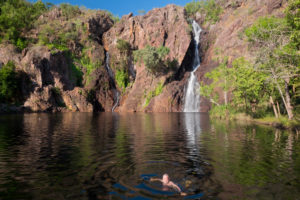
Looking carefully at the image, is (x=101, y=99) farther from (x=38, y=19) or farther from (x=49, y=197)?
(x=49, y=197)

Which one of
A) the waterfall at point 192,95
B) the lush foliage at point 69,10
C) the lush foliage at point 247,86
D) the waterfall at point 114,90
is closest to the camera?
the lush foliage at point 247,86

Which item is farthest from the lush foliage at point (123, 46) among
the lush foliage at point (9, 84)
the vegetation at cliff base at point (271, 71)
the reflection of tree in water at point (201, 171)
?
the reflection of tree in water at point (201, 171)

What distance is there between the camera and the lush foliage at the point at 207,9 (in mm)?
106688

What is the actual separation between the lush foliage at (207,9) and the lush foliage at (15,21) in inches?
3082

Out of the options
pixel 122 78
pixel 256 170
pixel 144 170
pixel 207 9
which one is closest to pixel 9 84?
pixel 122 78

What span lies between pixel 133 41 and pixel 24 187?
96.8 metres

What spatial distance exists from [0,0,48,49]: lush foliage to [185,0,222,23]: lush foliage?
257 feet

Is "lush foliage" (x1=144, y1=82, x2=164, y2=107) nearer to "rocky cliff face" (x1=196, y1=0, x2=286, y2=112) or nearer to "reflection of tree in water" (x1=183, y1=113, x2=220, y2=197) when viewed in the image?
"rocky cliff face" (x1=196, y1=0, x2=286, y2=112)

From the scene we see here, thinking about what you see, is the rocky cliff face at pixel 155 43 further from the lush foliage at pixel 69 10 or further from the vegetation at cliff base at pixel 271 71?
the vegetation at cliff base at pixel 271 71

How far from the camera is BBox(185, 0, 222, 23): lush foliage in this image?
106688 millimetres

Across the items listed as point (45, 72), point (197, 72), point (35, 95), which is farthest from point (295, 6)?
point (45, 72)

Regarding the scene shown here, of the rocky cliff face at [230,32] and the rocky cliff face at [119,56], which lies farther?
the rocky cliff face at [230,32]

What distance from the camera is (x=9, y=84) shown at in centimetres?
6856

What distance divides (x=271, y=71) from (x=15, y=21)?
3880 inches
